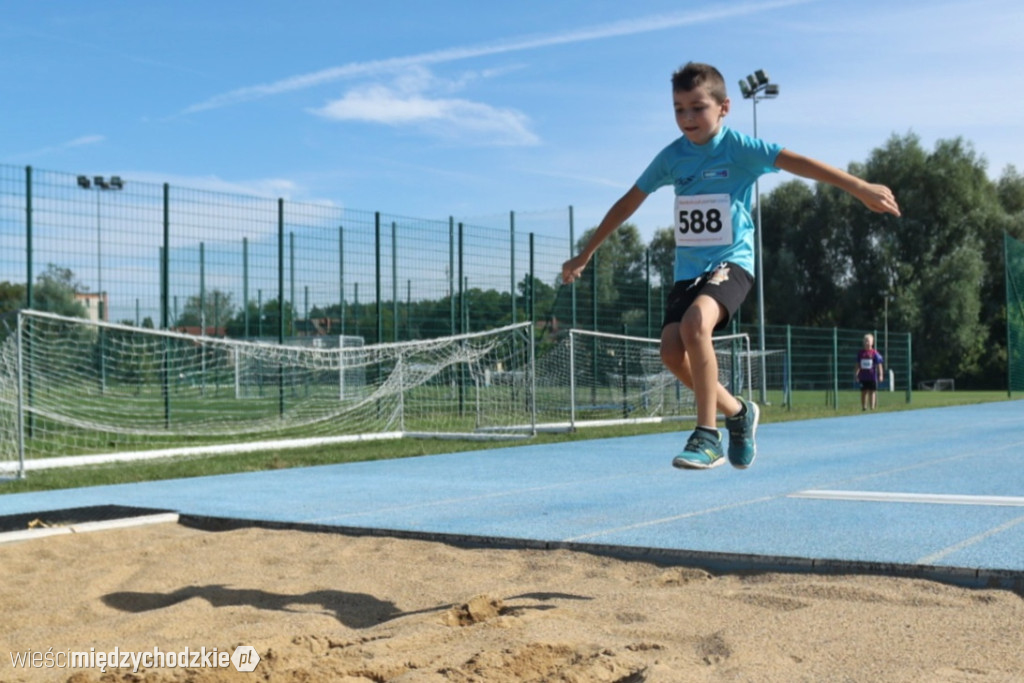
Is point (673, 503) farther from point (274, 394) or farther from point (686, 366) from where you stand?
point (274, 394)

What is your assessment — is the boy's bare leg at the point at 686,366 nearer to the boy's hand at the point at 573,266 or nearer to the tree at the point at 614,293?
the boy's hand at the point at 573,266

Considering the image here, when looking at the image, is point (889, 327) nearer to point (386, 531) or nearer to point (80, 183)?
point (80, 183)

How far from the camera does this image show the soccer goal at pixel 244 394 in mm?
12203

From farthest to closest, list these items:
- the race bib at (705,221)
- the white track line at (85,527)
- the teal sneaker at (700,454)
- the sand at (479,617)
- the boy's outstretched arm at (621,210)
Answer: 1. the white track line at (85,527)
2. the boy's outstretched arm at (621,210)
3. the race bib at (705,221)
4. the teal sneaker at (700,454)
5. the sand at (479,617)

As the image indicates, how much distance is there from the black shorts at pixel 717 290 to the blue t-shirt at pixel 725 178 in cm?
4

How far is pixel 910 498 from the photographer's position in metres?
6.93

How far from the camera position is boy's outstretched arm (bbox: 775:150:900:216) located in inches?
171

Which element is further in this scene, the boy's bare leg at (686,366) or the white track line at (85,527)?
the white track line at (85,527)

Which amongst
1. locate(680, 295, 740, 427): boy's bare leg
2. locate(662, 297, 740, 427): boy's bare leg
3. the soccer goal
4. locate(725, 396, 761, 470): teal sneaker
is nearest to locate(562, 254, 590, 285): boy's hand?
locate(662, 297, 740, 427): boy's bare leg

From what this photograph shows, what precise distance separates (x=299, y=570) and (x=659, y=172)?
2.53 metres

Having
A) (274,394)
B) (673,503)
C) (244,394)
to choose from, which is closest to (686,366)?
(673,503)

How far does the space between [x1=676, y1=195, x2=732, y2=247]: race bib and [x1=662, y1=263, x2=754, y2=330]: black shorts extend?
0.44 ft

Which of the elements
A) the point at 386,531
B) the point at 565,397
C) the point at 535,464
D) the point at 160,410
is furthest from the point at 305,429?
the point at 386,531

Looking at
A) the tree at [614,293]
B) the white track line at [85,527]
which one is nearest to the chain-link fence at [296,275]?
the tree at [614,293]
